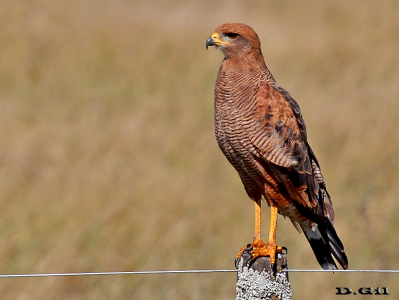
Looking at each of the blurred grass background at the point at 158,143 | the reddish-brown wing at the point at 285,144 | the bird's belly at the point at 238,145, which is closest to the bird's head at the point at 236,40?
the reddish-brown wing at the point at 285,144

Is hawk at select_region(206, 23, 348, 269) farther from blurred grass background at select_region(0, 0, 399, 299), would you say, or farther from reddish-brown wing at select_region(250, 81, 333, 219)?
blurred grass background at select_region(0, 0, 399, 299)

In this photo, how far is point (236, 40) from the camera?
13.4 feet

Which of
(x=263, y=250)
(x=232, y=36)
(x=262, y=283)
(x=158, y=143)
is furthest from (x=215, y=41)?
(x=158, y=143)

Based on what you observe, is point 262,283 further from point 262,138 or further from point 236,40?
point 236,40

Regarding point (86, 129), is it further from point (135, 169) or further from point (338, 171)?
point (338, 171)

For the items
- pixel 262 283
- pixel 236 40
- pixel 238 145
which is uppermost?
pixel 236 40

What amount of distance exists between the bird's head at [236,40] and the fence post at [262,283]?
1500mm

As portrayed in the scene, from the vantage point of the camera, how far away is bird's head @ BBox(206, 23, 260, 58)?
4051 millimetres

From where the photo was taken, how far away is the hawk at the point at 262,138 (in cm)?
389

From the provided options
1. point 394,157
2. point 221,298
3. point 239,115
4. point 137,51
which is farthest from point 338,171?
point 137,51

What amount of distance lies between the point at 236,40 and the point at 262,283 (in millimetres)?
1681

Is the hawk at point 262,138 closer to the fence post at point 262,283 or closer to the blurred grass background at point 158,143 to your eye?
the fence post at point 262,283

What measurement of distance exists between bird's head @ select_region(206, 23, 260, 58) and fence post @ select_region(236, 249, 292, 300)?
150cm

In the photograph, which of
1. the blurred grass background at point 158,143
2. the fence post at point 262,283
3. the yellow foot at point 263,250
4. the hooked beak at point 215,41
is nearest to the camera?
the fence post at point 262,283
